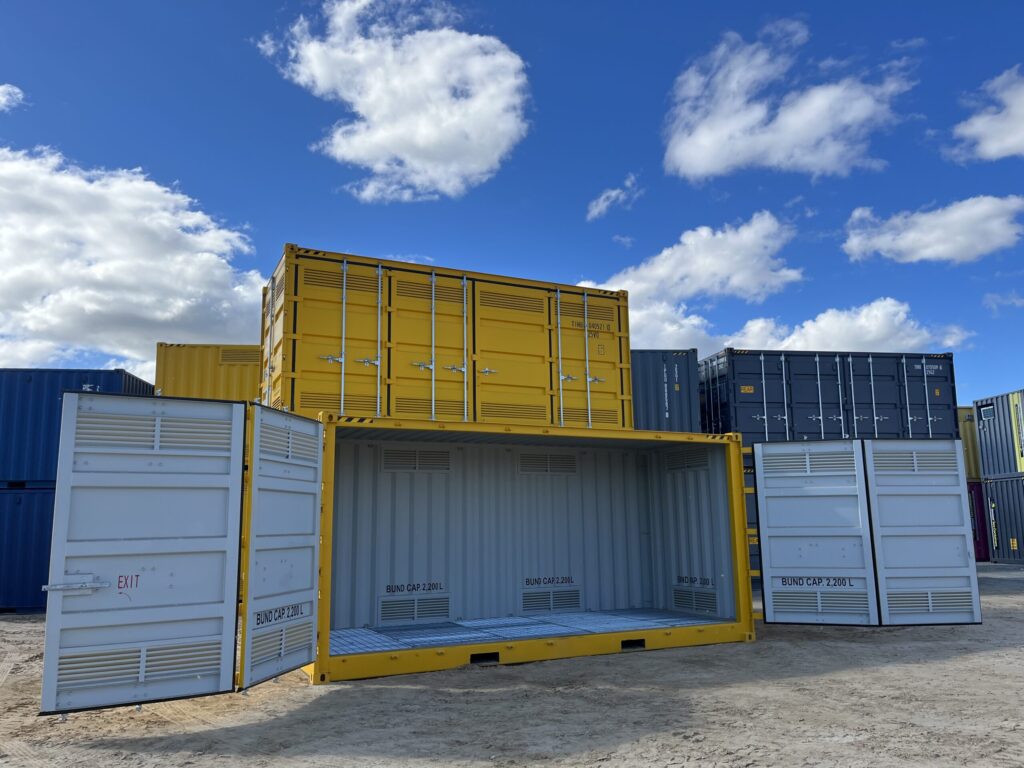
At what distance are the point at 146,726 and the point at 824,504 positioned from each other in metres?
8.40

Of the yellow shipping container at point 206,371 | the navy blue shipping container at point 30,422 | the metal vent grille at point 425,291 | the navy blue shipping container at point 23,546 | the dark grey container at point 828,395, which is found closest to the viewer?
the metal vent grille at point 425,291

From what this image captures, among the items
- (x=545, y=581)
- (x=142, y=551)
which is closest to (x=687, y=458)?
(x=545, y=581)

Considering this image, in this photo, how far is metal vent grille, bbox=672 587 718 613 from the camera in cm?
1061

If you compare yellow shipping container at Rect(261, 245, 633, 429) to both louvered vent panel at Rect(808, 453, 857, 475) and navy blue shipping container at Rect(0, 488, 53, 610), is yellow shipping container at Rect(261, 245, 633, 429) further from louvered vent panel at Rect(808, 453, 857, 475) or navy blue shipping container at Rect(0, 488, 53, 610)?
navy blue shipping container at Rect(0, 488, 53, 610)

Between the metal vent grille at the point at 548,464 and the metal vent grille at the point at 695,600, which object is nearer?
the metal vent grille at the point at 695,600

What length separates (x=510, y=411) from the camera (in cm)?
1023

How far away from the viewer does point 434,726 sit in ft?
20.9

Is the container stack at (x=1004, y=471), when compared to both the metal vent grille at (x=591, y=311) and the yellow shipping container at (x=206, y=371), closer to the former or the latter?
the metal vent grille at (x=591, y=311)

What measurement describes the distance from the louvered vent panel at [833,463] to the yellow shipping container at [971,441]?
1743 centimetres

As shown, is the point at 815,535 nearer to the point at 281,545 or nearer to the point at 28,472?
the point at 281,545

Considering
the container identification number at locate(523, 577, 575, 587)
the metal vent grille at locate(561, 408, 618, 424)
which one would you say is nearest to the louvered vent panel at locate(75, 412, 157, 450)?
the metal vent grille at locate(561, 408, 618, 424)

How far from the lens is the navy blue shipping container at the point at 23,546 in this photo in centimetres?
1459

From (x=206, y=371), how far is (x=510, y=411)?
944 centimetres

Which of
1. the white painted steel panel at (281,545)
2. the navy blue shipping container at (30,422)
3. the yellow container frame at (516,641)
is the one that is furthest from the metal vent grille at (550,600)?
the navy blue shipping container at (30,422)
